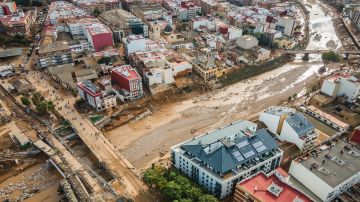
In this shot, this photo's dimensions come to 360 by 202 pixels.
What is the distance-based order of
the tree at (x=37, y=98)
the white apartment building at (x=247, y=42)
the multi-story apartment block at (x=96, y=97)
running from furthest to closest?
the white apartment building at (x=247, y=42), the tree at (x=37, y=98), the multi-story apartment block at (x=96, y=97)

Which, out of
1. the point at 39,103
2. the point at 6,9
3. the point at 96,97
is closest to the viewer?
the point at 39,103

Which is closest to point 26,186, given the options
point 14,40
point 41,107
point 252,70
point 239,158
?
point 41,107

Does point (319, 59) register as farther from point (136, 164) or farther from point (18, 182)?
point (18, 182)

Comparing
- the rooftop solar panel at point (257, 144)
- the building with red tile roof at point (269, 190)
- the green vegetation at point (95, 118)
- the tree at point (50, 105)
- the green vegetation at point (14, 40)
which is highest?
the green vegetation at point (14, 40)

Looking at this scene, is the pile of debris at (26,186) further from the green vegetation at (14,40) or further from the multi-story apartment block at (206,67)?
the green vegetation at (14,40)

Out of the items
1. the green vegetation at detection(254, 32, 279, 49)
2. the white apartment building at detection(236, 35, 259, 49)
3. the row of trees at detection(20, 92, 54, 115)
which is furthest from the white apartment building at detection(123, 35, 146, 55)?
the green vegetation at detection(254, 32, 279, 49)

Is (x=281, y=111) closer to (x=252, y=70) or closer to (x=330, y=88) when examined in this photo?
(x=330, y=88)

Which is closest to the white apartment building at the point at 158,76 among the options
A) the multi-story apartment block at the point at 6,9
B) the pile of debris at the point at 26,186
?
the pile of debris at the point at 26,186
